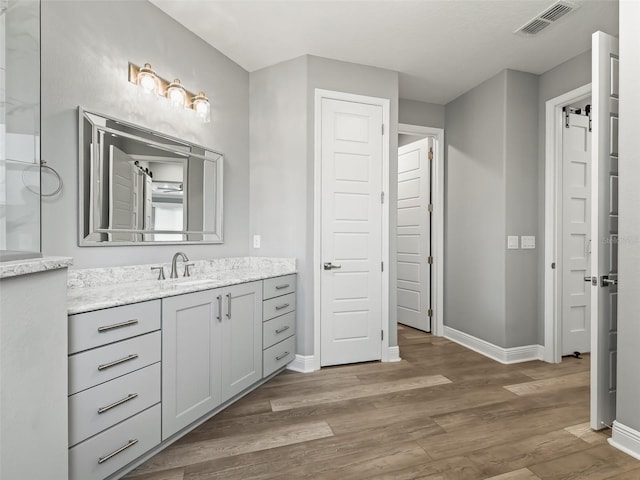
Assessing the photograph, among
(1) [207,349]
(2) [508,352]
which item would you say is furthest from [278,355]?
(2) [508,352]

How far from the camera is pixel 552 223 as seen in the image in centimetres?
318

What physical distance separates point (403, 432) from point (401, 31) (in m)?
2.87

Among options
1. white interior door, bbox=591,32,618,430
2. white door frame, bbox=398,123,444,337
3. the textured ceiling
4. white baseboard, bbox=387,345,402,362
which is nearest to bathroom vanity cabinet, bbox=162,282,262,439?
white baseboard, bbox=387,345,402,362

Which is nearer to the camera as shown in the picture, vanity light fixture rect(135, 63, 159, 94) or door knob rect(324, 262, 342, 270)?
vanity light fixture rect(135, 63, 159, 94)

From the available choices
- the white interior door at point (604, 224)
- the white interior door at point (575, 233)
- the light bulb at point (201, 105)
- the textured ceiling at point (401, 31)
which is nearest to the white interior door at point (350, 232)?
the textured ceiling at point (401, 31)

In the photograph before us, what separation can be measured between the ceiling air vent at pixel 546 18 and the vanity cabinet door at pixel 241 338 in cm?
282

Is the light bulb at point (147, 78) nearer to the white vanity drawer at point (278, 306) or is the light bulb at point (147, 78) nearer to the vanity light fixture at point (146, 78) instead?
the vanity light fixture at point (146, 78)

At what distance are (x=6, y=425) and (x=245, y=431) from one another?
123cm

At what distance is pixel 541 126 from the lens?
10.7 feet

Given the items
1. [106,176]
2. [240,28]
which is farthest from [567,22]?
[106,176]

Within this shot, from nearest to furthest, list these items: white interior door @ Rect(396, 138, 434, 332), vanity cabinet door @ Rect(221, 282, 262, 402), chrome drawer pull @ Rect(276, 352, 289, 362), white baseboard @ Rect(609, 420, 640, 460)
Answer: white baseboard @ Rect(609, 420, 640, 460) < vanity cabinet door @ Rect(221, 282, 262, 402) < chrome drawer pull @ Rect(276, 352, 289, 362) < white interior door @ Rect(396, 138, 434, 332)

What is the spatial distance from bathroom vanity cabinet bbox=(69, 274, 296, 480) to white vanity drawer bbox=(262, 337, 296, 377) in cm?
8

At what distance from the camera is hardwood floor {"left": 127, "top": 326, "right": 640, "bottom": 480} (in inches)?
65.5

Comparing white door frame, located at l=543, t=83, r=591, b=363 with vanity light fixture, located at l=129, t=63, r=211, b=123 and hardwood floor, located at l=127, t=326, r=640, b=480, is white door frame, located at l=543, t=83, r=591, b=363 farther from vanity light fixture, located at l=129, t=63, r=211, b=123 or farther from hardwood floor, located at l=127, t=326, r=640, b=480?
vanity light fixture, located at l=129, t=63, r=211, b=123
